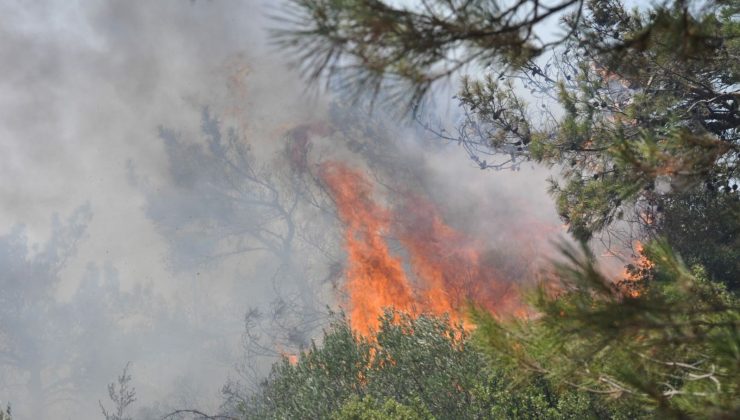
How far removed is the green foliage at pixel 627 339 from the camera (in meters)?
3.40

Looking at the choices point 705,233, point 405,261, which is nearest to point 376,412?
point 705,233

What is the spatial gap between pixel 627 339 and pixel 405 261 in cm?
2520

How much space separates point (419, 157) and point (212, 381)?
18.8 metres

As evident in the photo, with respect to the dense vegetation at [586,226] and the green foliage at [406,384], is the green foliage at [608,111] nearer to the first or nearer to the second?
the dense vegetation at [586,226]

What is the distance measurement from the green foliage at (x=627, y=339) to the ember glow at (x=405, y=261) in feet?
53.8

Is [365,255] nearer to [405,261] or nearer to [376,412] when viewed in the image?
[405,261]

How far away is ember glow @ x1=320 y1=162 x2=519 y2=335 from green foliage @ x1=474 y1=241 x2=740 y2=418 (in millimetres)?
16406

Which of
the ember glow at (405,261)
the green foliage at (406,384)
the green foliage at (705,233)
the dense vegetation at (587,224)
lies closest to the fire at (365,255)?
the ember glow at (405,261)

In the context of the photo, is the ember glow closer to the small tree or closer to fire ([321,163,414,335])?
A: fire ([321,163,414,335])

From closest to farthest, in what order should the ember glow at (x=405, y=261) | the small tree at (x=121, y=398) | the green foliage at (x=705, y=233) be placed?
the green foliage at (x=705, y=233), the ember glow at (x=405, y=261), the small tree at (x=121, y=398)

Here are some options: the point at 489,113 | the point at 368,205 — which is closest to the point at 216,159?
the point at 368,205

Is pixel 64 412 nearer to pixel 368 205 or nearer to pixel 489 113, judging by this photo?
pixel 368 205

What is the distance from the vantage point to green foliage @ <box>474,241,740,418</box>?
134 inches

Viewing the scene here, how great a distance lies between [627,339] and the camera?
378 centimetres
